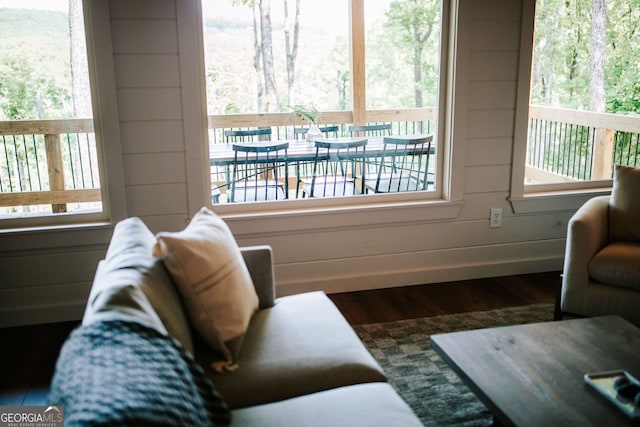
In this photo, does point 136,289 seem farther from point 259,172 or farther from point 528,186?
point 528,186

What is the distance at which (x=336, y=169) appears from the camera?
11.6 ft

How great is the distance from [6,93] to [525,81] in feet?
10.1

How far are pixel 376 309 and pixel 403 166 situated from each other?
0.98m

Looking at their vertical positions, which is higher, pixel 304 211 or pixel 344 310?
pixel 304 211

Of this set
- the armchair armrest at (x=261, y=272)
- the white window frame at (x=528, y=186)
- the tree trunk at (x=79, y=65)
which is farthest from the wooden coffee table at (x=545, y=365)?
the tree trunk at (x=79, y=65)

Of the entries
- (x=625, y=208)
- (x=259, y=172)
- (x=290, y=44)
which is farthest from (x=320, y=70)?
(x=625, y=208)

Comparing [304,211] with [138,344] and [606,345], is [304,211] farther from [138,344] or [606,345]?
[138,344]

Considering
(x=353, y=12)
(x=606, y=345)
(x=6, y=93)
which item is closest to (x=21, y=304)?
(x=6, y=93)

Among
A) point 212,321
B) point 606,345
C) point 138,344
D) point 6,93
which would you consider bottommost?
point 606,345

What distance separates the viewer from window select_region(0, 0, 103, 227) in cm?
299

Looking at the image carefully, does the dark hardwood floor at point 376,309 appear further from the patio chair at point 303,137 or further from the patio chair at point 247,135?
the patio chair at point 247,135

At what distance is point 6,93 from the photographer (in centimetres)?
303

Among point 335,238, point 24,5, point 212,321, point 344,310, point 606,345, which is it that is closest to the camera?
point 212,321

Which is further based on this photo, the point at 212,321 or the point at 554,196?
the point at 554,196
